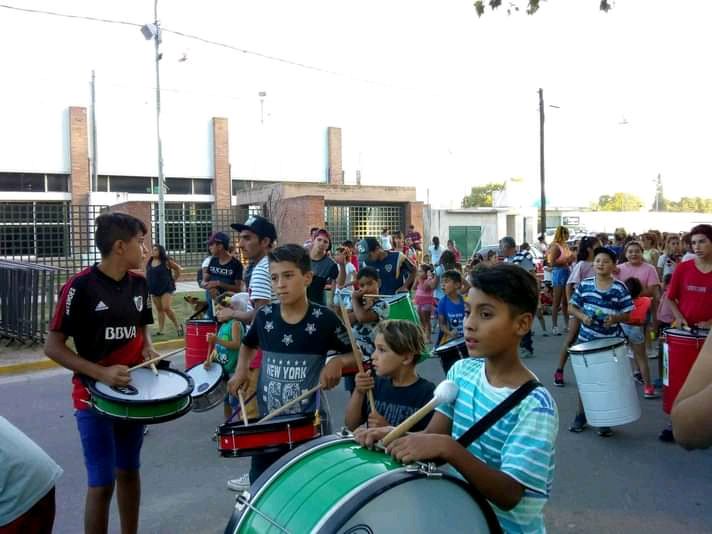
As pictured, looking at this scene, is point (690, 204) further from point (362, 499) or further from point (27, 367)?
point (362, 499)

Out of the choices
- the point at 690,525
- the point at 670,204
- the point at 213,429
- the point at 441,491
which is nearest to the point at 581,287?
the point at 690,525

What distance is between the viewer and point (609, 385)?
561 cm

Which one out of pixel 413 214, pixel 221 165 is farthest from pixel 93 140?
pixel 413 214

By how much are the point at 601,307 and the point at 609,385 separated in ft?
2.97

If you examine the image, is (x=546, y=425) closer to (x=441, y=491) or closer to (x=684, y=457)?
(x=441, y=491)

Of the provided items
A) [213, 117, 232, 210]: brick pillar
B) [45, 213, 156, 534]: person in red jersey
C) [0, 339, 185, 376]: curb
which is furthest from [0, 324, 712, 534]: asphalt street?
[213, 117, 232, 210]: brick pillar

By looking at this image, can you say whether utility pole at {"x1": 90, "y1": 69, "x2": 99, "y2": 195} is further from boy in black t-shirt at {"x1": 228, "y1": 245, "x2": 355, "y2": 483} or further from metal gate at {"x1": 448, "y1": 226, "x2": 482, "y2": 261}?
boy in black t-shirt at {"x1": 228, "y1": 245, "x2": 355, "y2": 483}

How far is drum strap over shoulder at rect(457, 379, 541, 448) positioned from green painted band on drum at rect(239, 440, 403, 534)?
27cm

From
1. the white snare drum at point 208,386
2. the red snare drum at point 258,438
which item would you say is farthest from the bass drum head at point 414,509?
the white snare drum at point 208,386

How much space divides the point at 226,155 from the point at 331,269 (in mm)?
27619

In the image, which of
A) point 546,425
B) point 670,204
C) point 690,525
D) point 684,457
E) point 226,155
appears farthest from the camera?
point 670,204

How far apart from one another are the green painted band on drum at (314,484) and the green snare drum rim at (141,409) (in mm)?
1380

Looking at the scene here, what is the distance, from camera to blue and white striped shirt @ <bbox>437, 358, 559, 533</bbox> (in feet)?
6.06

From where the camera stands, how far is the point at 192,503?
4598mm
